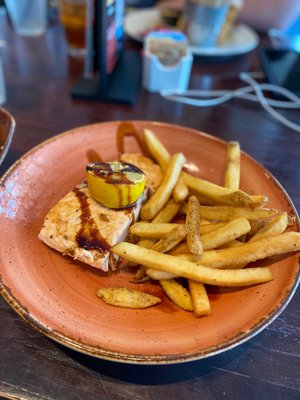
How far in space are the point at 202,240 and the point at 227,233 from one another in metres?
0.10

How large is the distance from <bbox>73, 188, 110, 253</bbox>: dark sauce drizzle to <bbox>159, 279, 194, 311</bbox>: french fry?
10.1 inches

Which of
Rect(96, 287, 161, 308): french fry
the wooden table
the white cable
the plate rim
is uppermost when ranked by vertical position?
the plate rim

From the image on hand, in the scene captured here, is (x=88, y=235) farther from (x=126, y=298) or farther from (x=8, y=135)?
(x=8, y=135)

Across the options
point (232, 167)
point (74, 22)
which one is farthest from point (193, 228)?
point (74, 22)

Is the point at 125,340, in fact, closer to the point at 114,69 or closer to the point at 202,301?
the point at 202,301

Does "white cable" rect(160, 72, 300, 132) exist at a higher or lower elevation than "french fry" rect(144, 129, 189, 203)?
lower

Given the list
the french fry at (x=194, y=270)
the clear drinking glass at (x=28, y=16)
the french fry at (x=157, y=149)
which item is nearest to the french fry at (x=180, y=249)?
the french fry at (x=194, y=270)

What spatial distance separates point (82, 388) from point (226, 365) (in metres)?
0.47

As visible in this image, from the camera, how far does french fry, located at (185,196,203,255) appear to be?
121 cm

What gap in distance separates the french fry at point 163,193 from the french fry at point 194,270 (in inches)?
10.4

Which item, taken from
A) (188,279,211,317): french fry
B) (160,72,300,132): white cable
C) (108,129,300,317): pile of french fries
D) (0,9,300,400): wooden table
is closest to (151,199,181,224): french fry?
(108,129,300,317): pile of french fries

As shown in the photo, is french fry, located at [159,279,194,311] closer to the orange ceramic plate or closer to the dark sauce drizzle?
the orange ceramic plate

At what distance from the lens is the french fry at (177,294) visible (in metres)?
1.20

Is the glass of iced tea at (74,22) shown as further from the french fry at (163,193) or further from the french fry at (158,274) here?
the french fry at (158,274)
